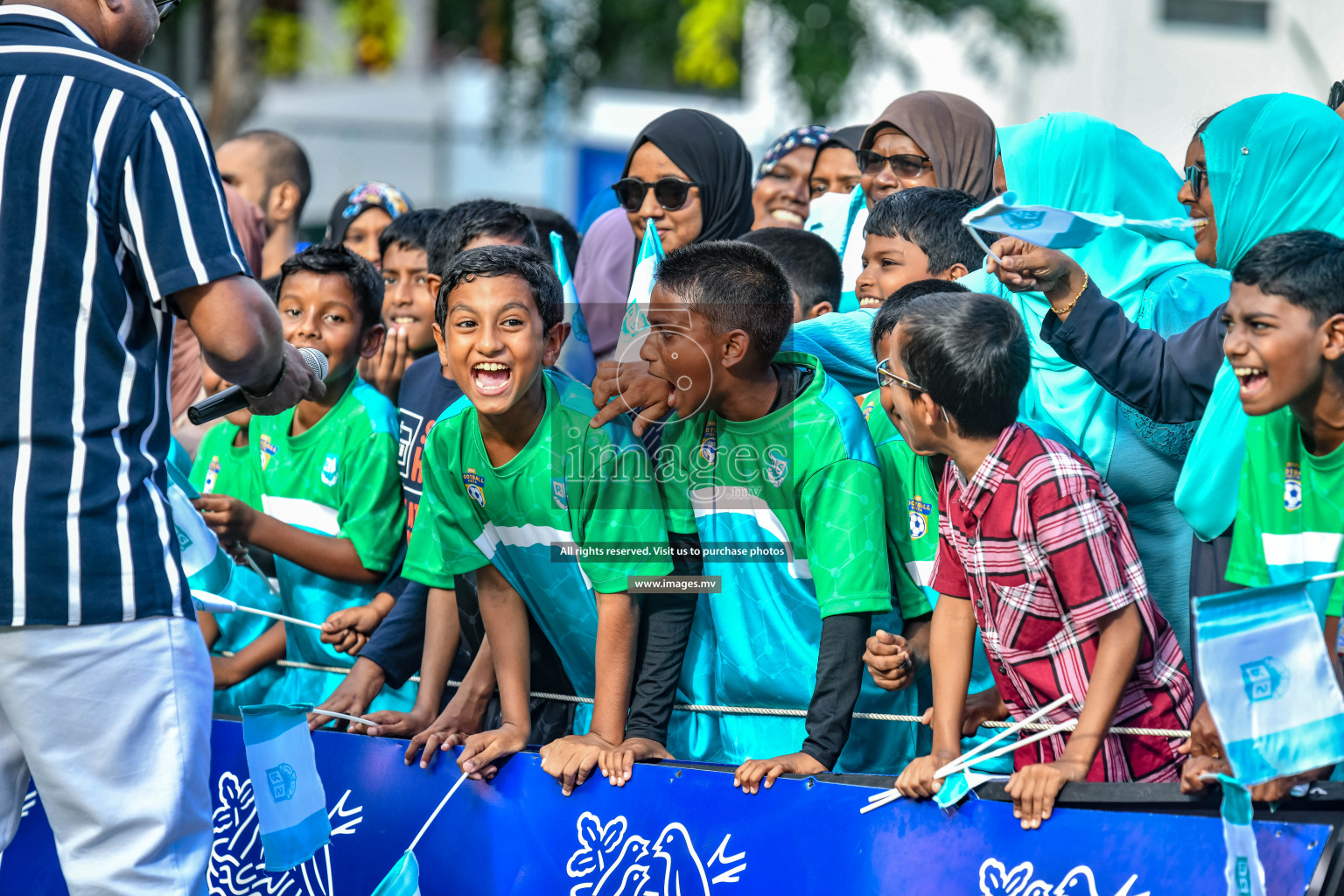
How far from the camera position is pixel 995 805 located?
2.69 m

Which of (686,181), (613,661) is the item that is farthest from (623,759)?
(686,181)

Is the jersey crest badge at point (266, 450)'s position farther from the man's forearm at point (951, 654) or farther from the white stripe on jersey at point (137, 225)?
the man's forearm at point (951, 654)

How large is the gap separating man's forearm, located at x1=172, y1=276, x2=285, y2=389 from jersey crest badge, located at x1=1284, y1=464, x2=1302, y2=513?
1.96 metres

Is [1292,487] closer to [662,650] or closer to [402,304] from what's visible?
[662,650]

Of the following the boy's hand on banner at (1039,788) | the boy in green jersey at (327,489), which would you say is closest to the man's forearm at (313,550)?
the boy in green jersey at (327,489)

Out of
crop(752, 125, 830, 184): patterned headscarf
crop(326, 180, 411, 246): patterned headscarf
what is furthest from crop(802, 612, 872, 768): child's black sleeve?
crop(326, 180, 411, 246): patterned headscarf

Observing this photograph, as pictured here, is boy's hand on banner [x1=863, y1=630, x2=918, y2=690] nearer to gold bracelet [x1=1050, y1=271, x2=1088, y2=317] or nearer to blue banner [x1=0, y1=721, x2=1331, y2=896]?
blue banner [x1=0, y1=721, x2=1331, y2=896]

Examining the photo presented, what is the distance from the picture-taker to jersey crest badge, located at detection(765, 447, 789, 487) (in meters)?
3.27

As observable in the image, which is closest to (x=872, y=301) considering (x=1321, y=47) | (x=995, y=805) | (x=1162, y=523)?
(x=1162, y=523)

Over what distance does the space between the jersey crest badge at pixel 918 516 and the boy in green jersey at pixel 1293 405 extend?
0.83m

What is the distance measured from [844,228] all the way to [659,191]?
67 cm

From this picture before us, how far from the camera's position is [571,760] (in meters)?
3.13

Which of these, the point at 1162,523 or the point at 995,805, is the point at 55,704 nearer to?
the point at 995,805

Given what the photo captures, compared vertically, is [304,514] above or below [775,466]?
below
